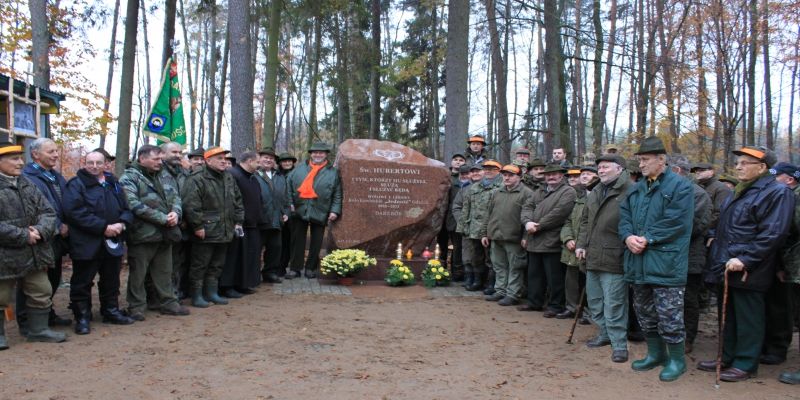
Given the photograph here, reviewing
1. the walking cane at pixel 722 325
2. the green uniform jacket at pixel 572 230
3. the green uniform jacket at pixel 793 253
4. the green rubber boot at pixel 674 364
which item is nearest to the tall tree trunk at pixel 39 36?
the green uniform jacket at pixel 572 230

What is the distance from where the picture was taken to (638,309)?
16.0 ft

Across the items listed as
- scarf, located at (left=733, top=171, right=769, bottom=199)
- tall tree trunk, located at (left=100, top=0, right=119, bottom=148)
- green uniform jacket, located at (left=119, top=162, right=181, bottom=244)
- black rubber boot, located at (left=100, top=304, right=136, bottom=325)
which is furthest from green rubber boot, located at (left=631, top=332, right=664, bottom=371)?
tall tree trunk, located at (left=100, top=0, right=119, bottom=148)

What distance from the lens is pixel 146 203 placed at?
6.21 meters

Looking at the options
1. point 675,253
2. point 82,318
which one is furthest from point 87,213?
point 675,253

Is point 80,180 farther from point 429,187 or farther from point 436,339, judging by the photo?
point 429,187

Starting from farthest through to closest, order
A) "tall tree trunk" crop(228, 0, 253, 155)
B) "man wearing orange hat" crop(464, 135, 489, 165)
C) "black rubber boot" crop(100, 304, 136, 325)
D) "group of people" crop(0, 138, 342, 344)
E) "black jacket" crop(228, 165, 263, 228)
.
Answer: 1. "tall tree trunk" crop(228, 0, 253, 155)
2. "man wearing orange hat" crop(464, 135, 489, 165)
3. "black jacket" crop(228, 165, 263, 228)
4. "black rubber boot" crop(100, 304, 136, 325)
5. "group of people" crop(0, 138, 342, 344)

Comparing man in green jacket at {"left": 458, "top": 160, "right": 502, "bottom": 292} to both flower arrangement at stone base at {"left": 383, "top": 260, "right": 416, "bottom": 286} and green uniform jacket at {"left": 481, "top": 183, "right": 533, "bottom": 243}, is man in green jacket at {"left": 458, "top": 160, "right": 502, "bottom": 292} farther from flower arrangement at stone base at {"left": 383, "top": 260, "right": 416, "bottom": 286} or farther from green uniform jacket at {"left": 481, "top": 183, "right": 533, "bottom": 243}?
flower arrangement at stone base at {"left": 383, "top": 260, "right": 416, "bottom": 286}

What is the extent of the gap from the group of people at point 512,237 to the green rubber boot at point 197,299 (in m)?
0.03

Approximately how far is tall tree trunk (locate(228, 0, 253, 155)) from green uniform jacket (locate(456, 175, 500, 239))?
526 centimetres

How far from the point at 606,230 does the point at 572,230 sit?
136 cm

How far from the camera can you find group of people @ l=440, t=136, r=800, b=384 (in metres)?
4.56

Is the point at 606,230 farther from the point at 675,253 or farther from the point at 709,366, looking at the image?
the point at 709,366

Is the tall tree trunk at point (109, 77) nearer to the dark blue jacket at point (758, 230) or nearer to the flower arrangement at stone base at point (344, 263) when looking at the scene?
the flower arrangement at stone base at point (344, 263)

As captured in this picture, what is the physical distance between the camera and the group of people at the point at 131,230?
5125mm
